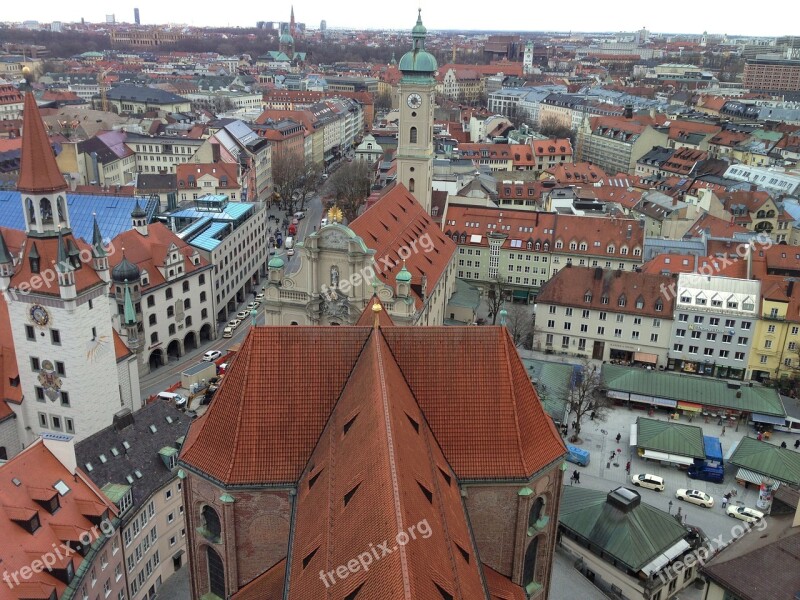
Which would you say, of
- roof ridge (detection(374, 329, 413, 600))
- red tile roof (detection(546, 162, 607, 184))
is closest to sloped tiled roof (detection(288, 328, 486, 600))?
roof ridge (detection(374, 329, 413, 600))

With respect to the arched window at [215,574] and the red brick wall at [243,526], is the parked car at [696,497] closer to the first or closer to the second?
the red brick wall at [243,526]

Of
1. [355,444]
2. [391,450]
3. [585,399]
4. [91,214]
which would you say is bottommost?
[585,399]

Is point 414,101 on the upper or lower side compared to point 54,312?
upper

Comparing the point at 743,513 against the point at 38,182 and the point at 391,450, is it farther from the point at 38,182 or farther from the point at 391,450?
the point at 38,182

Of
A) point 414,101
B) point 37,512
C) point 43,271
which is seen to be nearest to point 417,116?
point 414,101

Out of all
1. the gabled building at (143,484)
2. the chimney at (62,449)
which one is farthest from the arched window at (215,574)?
the chimney at (62,449)

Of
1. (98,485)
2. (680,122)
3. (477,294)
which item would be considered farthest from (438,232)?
(680,122)

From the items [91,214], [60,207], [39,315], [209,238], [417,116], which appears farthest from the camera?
[209,238]
